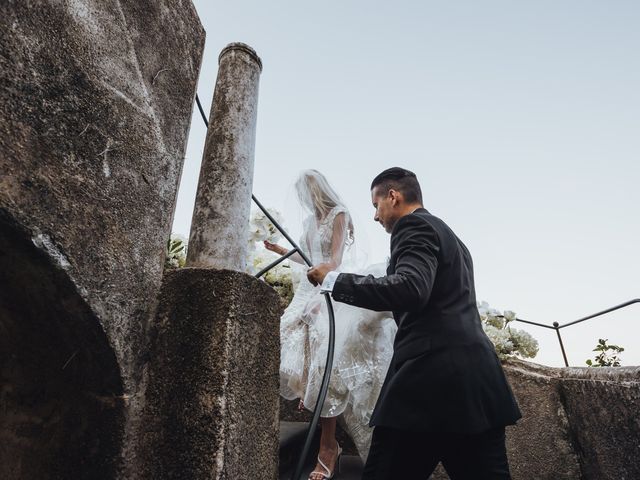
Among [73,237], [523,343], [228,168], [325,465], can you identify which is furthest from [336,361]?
[73,237]

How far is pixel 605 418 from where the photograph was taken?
2514 millimetres

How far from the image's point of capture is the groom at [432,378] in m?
1.68

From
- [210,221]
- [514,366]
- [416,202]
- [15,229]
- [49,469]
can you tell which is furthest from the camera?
[514,366]

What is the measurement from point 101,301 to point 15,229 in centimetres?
29

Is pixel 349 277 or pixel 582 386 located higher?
pixel 349 277

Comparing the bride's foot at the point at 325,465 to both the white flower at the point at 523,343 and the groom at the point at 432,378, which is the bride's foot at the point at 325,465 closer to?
the groom at the point at 432,378

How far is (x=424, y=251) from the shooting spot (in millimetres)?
1833

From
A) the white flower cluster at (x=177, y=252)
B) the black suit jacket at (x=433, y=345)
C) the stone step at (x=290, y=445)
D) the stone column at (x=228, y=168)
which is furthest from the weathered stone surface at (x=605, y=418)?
the white flower cluster at (x=177, y=252)

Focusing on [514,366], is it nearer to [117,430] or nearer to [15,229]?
[117,430]

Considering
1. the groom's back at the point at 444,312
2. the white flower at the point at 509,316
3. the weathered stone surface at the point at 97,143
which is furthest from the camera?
the white flower at the point at 509,316

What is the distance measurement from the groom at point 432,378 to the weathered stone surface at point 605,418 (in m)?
1.07

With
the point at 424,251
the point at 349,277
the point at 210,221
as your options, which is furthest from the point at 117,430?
the point at 424,251

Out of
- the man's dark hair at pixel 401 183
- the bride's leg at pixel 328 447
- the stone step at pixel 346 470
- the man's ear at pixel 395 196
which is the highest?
the man's dark hair at pixel 401 183

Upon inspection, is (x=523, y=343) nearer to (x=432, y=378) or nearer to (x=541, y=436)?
(x=541, y=436)
